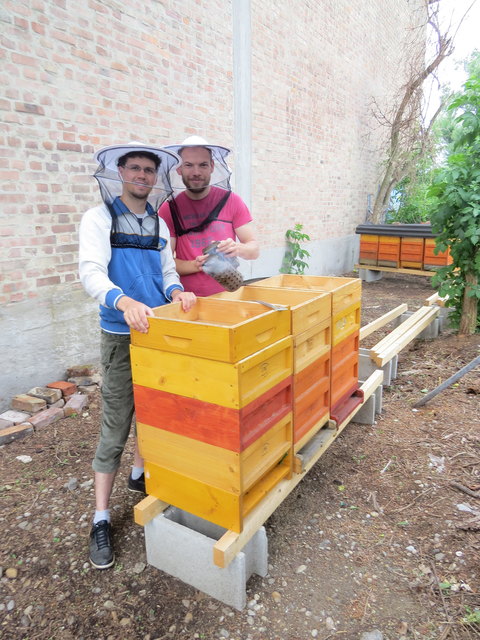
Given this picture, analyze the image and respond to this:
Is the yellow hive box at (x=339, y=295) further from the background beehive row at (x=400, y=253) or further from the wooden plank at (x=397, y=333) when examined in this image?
the background beehive row at (x=400, y=253)

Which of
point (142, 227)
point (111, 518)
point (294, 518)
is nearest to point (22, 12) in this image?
point (142, 227)

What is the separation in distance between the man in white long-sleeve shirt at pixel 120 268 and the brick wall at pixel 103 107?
195 cm

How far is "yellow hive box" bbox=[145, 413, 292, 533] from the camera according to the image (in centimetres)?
195

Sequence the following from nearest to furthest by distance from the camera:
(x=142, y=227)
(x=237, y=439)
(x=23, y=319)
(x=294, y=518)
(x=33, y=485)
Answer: (x=237, y=439) < (x=142, y=227) < (x=294, y=518) < (x=33, y=485) < (x=23, y=319)

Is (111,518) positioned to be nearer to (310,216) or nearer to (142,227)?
(142,227)

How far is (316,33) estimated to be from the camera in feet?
28.9

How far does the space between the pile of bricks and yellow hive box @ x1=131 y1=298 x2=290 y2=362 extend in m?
2.13

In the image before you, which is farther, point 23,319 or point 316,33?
point 316,33

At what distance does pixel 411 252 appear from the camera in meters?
9.10

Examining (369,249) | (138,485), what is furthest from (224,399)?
(369,249)

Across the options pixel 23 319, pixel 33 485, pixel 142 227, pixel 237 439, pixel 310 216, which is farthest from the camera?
pixel 310 216

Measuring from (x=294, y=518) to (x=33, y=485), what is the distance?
70.5 inches

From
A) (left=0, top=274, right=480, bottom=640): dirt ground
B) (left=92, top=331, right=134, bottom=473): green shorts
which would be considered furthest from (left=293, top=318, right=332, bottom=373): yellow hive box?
(left=0, top=274, right=480, bottom=640): dirt ground

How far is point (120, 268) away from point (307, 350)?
1098 millimetres
